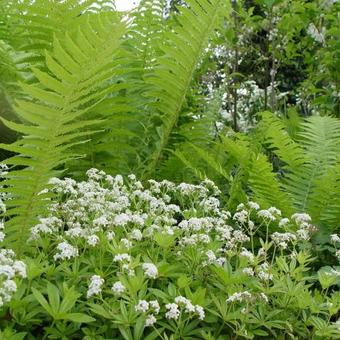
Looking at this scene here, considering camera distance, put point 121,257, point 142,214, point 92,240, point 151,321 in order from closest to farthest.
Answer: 1. point 151,321
2. point 121,257
3. point 92,240
4. point 142,214

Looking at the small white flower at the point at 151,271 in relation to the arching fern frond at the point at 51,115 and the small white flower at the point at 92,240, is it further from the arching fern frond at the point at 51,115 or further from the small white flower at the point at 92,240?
the arching fern frond at the point at 51,115

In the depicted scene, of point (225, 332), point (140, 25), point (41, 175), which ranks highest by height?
point (140, 25)

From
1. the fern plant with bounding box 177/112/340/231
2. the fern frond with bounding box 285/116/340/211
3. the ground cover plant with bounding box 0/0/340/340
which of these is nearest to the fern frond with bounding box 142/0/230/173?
the ground cover plant with bounding box 0/0/340/340

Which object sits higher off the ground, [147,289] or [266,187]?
[266,187]

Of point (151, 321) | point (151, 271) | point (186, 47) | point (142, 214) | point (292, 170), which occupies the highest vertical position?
point (186, 47)

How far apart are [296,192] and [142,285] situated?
145 centimetres

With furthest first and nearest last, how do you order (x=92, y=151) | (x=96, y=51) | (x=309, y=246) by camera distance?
(x=92, y=151), (x=309, y=246), (x=96, y=51)

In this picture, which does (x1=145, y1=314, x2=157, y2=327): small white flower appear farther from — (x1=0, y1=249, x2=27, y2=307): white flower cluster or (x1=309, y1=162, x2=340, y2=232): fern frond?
(x1=309, y1=162, x2=340, y2=232): fern frond

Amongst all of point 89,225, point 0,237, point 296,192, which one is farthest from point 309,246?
point 0,237

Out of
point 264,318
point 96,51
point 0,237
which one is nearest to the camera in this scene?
point 0,237

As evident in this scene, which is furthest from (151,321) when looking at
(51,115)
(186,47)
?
(186,47)

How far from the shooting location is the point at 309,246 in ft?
8.10

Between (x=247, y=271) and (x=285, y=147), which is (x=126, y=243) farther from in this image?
(x=285, y=147)

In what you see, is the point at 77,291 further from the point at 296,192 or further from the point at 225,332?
the point at 296,192
